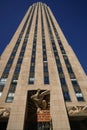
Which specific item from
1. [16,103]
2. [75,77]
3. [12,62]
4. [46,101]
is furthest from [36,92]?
[12,62]

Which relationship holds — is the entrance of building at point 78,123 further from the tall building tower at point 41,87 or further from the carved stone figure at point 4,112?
the carved stone figure at point 4,112

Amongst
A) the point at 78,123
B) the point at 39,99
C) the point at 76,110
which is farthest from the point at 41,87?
the point at 78,123

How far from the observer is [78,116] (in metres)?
32.7

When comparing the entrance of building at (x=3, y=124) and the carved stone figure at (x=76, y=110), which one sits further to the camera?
the carved stone figure at (x=76, y=110)

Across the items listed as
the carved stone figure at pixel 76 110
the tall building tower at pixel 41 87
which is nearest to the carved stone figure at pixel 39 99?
the tall building tower at pixel 41 87

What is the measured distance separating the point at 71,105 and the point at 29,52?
2408 centimetres

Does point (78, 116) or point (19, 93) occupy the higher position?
point (19, 93)

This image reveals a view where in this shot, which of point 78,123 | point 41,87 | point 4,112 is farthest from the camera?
point 41,87

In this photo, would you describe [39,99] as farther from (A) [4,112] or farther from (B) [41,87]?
(A) [4,112]

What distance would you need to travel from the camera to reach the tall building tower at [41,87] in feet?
103

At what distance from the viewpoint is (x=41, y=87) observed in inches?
1460

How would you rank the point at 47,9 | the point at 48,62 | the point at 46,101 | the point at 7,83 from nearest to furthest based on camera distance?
the point at 46,101 < the point at 7,83 < the point at 48,62 < the point at 47,9

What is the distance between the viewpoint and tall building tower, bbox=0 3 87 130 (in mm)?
31297

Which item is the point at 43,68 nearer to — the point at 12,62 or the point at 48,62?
the point at 48,62
